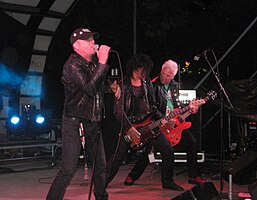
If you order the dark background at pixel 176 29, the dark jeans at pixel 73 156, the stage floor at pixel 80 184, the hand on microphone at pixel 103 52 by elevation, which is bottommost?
the stage floor at pixel 80 184

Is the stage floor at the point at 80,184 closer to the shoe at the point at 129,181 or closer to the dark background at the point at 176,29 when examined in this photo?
the shoe at the point at 129,181

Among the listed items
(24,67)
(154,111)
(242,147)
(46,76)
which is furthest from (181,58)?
(154,111)

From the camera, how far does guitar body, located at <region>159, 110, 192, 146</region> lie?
24.6 ft

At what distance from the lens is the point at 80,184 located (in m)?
7.68

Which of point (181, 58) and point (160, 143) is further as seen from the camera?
point (181, 58)

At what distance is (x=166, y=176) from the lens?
7.12 m

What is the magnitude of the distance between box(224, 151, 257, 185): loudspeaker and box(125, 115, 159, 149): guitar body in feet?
3.88

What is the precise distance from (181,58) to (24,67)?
7.26m

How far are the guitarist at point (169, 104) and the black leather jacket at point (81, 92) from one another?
254 centimetres

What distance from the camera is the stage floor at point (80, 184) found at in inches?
265

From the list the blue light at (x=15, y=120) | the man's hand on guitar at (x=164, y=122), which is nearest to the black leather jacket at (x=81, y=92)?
the man's hand on guitar at (x=164, y=122)

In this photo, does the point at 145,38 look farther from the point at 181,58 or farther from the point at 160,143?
the point at 160,143

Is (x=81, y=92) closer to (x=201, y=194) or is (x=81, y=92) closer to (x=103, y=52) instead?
(x=103, y=52)

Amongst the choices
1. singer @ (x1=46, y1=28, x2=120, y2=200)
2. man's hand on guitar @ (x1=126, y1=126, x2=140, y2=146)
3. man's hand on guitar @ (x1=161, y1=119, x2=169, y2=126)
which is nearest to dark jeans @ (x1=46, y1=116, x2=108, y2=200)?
singer @ (x1=46, y1=28, x2=120, y2=200)
